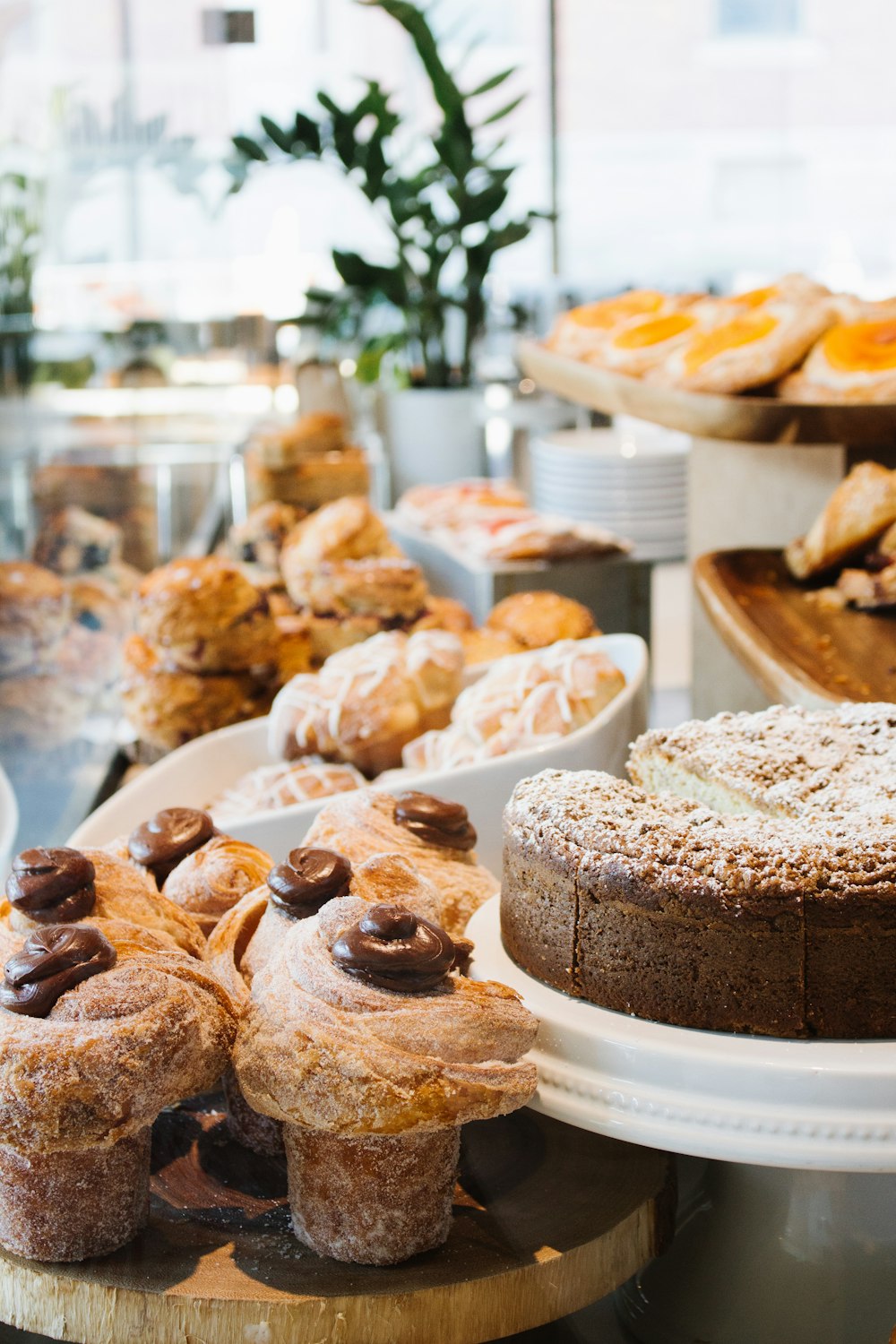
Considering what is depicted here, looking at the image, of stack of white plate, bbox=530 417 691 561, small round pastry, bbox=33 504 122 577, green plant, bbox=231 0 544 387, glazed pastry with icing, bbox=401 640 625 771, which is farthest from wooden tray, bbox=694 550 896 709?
green plant, bbox=231 0 544 387

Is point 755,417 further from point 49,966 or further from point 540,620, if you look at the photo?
point 49,966

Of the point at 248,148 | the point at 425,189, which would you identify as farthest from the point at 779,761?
the point at 248,148

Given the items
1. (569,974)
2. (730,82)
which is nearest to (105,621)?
(569,974)

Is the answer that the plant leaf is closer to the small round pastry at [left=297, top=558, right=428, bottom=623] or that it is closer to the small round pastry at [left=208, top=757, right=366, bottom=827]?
the small round pastry at [left=297, top=558, right=428, bottom=623]

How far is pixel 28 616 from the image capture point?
1.79 m

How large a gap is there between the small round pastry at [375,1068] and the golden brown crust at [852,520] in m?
1.21

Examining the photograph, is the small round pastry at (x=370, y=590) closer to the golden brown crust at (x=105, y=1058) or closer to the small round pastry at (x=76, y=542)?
the small round pastry at (x=76, y=542)

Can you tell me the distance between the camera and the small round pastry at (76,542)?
216cm

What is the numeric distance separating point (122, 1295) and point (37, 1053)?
0.17m

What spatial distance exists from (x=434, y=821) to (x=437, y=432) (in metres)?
3.34

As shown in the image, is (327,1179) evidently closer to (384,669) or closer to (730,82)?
(384,669)

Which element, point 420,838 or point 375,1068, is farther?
point 420,838

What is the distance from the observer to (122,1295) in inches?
32.5

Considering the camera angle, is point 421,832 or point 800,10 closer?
point 421,832
